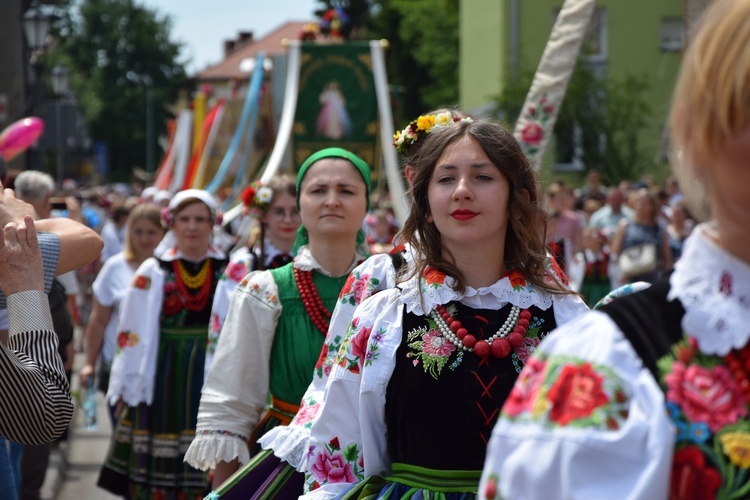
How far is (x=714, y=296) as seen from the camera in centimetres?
181

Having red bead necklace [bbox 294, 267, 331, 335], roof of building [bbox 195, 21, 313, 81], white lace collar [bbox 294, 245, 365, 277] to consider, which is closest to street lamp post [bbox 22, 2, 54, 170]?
white lace collar [bbox 294, 245, 365, 277]

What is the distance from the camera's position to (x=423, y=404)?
3.07 m

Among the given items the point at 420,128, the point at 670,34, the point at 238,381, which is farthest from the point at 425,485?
the point at 670,34

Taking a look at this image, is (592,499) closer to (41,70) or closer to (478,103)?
(41,70)

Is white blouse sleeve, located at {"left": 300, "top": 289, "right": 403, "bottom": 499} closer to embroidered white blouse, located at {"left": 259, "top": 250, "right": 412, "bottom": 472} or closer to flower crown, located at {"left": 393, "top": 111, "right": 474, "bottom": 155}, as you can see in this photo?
embroidered white blouse, located at {"left": 259, "top": 250, "right": 412, "bottom": 472}

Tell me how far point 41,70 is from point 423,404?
14490 millimetres

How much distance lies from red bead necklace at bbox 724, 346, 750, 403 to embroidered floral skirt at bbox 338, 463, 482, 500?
1330 mm

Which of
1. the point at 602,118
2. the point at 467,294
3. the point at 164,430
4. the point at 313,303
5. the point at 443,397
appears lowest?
the point at 602,118

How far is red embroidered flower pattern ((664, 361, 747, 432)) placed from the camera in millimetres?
1736

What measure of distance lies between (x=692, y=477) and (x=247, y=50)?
313 feet

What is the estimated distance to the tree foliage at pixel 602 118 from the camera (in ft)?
89.2

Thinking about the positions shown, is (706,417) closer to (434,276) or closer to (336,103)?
(434,276)

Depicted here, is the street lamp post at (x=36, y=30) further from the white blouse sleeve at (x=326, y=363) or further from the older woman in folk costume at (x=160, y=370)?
the white blouse sleeve at (x=326, y=363)

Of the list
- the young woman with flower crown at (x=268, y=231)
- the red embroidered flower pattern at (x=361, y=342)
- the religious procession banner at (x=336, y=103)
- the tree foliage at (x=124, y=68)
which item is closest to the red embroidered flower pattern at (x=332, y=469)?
the red embroidered flower pattern at (x=361, y=342)
